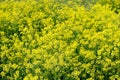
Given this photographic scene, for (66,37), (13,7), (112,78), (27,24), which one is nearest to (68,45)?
(66,37)

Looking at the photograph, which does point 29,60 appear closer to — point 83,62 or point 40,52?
point 40,52

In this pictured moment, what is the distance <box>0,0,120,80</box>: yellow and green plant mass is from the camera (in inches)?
199

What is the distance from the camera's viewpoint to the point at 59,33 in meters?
5.91

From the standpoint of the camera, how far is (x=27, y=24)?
6820 millimetres

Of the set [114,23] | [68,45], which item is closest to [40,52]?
[68,45]

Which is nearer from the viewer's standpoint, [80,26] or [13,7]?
[80,26]

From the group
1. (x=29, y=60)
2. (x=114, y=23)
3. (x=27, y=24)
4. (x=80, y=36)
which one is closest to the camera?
(x=29, y=60)

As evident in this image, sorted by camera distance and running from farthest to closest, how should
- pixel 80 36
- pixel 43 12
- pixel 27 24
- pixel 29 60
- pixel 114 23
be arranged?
pixel 43 12, pixel 27 24, pixel 114 23, pixel 80 36, pixel 29 60

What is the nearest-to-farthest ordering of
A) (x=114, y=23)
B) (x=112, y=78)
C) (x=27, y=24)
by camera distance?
(x=112, y=78) → (x=114, y=23) → (x=27, y=24)

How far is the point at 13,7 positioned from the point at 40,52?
2.47 meters

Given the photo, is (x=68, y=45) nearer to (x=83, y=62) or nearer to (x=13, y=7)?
(x=83, y=62)

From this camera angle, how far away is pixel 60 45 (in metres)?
5.34

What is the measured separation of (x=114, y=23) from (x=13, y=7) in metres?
2.23

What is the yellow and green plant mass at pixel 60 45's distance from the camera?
199 inches
